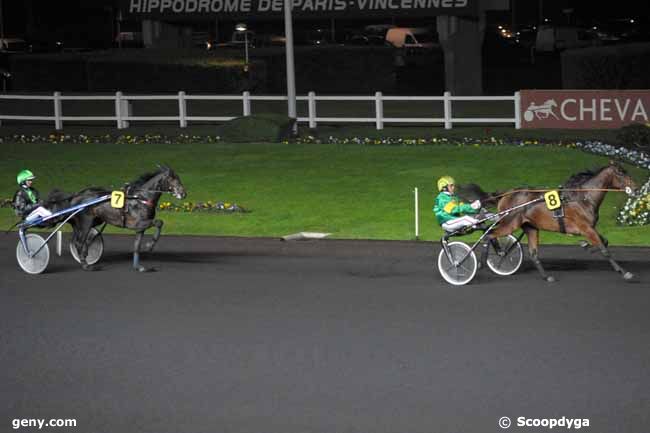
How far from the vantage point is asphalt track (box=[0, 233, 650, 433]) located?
31.8 feet

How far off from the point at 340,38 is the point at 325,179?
92.4 feet

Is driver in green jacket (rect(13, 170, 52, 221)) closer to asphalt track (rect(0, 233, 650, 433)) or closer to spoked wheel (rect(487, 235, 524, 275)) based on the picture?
asphalt track (rect(0, 233, 650, 433))

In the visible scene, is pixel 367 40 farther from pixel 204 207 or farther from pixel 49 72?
pixel 204 207

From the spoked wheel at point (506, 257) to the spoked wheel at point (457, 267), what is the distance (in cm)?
53

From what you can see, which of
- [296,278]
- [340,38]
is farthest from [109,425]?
[340,38]

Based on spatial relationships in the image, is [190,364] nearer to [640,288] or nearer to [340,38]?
[640,288]

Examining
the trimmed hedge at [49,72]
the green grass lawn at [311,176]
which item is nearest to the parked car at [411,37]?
the trimmed hedge at [49,72]

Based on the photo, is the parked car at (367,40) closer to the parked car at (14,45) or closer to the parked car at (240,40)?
the parked car at (240,40)

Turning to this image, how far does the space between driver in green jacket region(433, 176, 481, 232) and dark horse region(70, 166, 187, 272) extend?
3431 mm

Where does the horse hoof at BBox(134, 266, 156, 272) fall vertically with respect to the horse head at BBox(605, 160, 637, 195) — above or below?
below

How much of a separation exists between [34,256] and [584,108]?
52.8 ft

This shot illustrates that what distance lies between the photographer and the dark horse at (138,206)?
50.5 ft

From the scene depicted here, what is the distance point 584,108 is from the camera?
2792 centimetres

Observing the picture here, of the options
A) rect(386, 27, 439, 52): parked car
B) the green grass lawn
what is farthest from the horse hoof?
rect(386, 27, 439, 52): parked car
